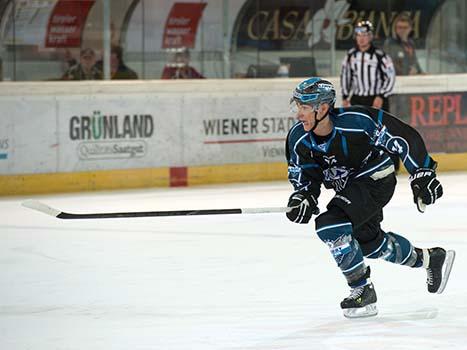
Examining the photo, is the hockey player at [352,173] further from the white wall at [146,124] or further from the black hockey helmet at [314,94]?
the white wall at [146,124]

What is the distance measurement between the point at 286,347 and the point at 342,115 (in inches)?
36.5

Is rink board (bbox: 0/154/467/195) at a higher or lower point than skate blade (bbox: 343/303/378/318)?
lower

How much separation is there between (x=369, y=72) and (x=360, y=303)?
5.51 meters

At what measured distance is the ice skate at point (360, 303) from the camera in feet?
14.6

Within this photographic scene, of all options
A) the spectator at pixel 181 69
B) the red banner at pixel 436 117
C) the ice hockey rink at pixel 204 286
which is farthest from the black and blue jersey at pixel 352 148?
the spectator at pixel 181 69

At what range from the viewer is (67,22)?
1084cm

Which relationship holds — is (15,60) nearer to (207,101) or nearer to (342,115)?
(207,101)

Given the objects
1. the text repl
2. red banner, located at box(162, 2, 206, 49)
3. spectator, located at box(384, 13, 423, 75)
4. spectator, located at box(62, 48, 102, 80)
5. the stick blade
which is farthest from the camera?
spectator, located at box(384, 13, 423, 75)

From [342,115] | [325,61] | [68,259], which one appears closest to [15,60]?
[325,61]

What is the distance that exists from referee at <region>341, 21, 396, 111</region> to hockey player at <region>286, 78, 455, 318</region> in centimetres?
523

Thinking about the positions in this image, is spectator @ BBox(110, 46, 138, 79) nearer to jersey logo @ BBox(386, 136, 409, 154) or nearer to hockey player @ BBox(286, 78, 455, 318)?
hockey player @ BBox(286, 78, 455, 318)

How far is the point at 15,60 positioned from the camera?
1035 centimetres

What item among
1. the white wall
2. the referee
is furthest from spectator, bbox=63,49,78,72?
the referee

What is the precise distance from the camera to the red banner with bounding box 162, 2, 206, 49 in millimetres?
11508
